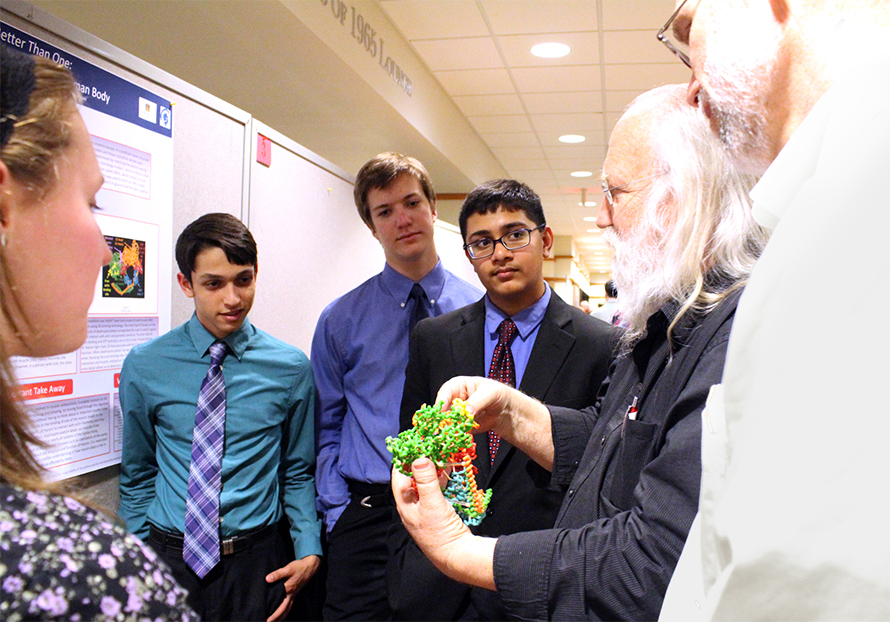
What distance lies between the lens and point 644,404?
3.83ft

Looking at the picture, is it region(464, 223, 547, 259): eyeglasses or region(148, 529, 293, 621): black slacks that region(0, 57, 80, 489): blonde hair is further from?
region(464, 223, 547, 259): eyeglasses

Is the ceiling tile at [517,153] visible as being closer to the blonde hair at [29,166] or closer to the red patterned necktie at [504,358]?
the red patterned necktie at [504,358]

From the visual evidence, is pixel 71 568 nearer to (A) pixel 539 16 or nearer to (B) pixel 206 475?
(B) pixel 206 475

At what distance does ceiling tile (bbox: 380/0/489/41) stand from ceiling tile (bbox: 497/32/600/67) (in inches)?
11.8

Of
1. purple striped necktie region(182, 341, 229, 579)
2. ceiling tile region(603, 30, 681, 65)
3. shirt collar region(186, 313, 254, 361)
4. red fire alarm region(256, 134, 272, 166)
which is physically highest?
ceiling tile region(603, 30, 681, 65)

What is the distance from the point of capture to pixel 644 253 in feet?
4.52

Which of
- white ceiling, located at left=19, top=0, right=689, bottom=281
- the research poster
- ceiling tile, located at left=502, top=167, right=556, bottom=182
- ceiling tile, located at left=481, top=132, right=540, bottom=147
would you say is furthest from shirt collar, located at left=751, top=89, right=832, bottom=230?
ceiling tile, located at left=502, top=167, right=556, bottom=182

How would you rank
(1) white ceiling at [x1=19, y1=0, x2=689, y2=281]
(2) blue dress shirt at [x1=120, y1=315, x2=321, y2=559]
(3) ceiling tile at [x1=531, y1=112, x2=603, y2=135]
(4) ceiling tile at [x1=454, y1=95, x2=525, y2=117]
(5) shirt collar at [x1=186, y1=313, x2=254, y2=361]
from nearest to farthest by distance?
(2) blue dress shirt at [x1=120, y1=315, x2=321, y2=559]
(5) shirt collar at [x1=186, y1=313, x2=254, y2=361]
(1) white ceiling at [x1=19, y1=0, x2=689, y2=281]
(4) ceiling tile at [x1=454, y1=95, x2=525, y2=117]
(3) ceiling tile at [x1=531, y1=112, x2=603, y2=135]

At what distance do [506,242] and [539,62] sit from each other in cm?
372

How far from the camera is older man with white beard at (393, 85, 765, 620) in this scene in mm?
975

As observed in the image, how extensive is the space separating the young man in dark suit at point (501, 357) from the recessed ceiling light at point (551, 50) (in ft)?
10.4

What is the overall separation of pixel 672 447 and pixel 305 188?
6.94 feet

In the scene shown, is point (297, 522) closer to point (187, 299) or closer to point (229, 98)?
point (187, 299)

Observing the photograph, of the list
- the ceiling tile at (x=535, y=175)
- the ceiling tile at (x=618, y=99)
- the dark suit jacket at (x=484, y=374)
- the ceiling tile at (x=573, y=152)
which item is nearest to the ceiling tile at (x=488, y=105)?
the ceiling tile at (x=618, y=99)
